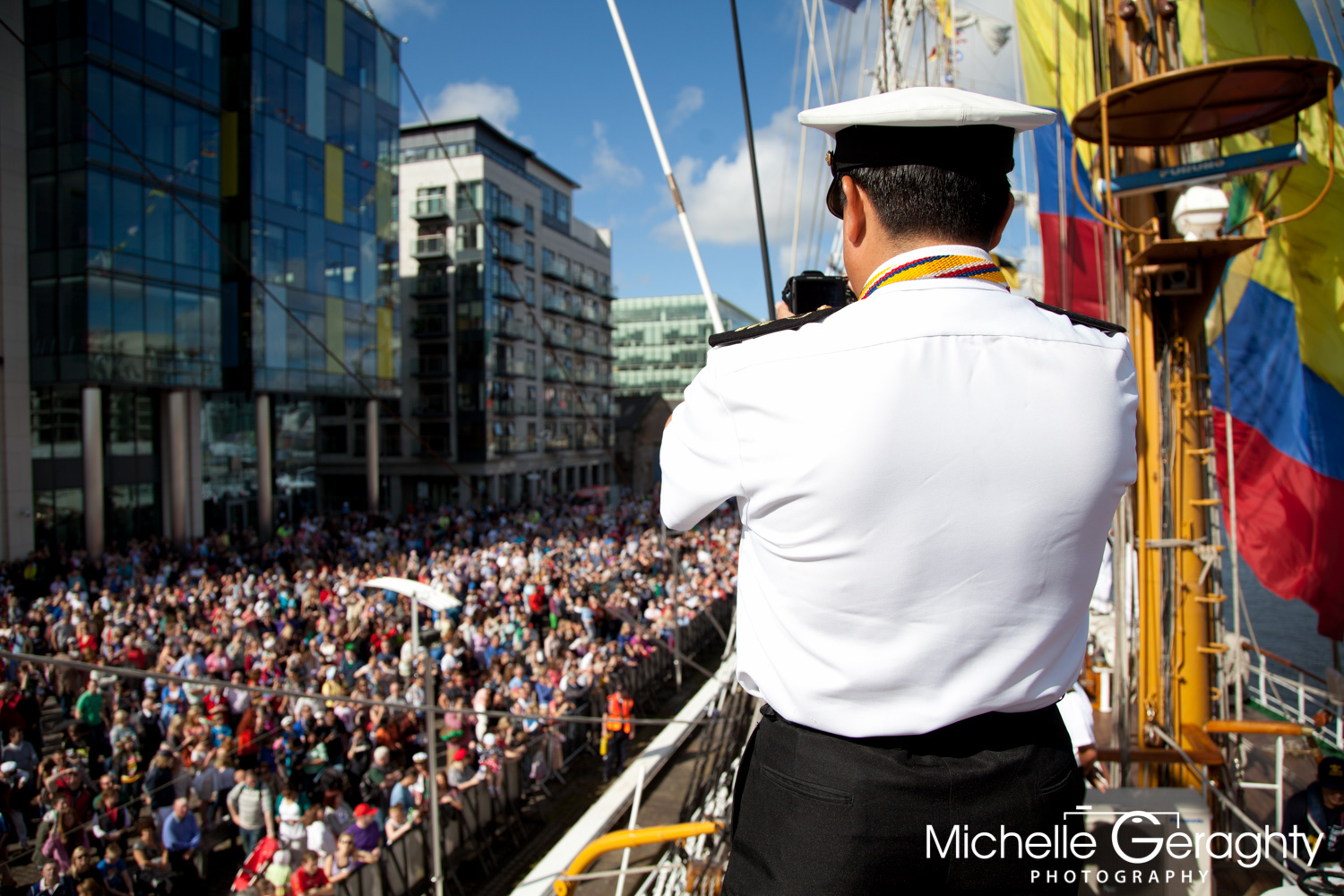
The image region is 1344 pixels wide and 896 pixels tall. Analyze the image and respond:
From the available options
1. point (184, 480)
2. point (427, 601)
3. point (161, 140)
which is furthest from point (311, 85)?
point (427, 601)

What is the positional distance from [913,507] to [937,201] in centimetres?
53

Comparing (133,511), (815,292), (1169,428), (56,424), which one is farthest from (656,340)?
(815,292)

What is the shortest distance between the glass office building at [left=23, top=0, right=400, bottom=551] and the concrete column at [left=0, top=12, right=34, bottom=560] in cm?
29

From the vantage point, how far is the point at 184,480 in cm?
2519

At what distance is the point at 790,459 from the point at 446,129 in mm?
50204

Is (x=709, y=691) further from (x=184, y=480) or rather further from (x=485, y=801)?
(x=184, y=480)

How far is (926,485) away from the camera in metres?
1.08

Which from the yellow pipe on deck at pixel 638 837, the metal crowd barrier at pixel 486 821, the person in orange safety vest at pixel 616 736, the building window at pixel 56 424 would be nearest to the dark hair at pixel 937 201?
the yellow pipe on deck at pixel 638 837

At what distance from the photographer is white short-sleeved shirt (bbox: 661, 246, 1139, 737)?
1083mm

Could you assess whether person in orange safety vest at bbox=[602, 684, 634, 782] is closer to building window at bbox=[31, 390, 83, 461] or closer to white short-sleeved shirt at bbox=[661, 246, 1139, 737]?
white short-sleeved shirt at bbox=[661, 246, 1139, 737]

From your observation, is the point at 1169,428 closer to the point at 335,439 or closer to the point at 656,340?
the point at 335,439

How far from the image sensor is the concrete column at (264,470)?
28016 millimetres

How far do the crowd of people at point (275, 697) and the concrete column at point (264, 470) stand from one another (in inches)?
339

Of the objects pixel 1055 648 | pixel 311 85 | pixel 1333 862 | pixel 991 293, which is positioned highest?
pixel 311 85
